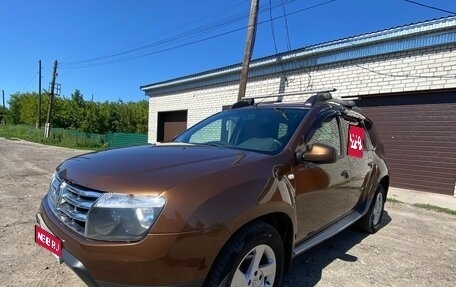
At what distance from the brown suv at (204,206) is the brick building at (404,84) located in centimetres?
656

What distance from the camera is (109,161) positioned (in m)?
2.70

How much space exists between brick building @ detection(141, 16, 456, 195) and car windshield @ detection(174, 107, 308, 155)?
6880mm

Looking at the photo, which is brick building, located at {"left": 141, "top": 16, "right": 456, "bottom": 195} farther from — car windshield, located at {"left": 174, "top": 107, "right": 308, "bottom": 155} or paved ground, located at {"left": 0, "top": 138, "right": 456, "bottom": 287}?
car windshield, located at {"left": 174, "top": 107, "right": 308, "bottom": 155}

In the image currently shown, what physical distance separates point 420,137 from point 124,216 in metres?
9.20

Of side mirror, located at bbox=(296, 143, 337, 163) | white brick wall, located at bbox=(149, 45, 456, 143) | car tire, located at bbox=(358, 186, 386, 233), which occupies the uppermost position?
white brick wall, located at bbox=(149, 45, 456, 143)

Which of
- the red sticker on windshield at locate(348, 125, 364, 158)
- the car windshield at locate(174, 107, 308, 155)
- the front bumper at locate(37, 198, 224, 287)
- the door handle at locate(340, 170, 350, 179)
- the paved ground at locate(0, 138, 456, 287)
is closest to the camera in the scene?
the front bumper at locate(37, 198, 224, 287)

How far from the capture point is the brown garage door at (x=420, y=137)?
29.1 ft

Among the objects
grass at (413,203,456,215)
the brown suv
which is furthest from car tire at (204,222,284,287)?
grass at (413,203,456,215)

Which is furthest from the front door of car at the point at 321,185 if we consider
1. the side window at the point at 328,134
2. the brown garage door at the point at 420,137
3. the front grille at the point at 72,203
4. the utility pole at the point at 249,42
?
the utility pole at the point at 249,42

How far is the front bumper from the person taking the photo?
2031 millimetres

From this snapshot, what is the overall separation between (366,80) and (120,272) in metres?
9.85

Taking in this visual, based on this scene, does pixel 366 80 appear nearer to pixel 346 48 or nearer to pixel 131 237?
pixel 346 48

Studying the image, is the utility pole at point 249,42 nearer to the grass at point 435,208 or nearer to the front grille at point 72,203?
the grass at point 435,208

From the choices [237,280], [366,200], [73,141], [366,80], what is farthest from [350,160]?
[73,141]
